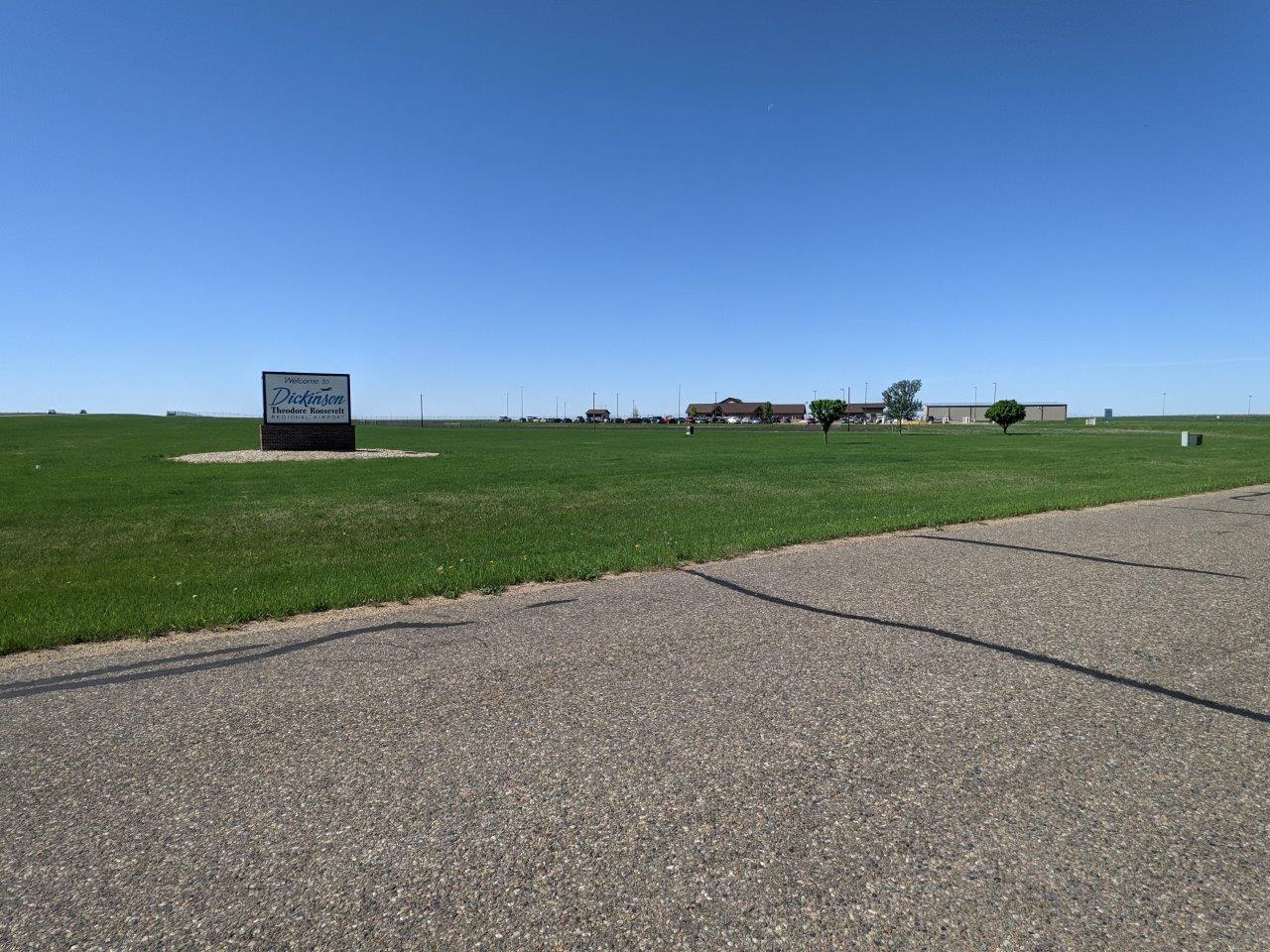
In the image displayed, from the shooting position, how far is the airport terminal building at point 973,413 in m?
167

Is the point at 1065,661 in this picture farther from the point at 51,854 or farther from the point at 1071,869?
the point at 51,854

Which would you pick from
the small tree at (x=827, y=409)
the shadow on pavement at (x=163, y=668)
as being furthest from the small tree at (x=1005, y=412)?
the shadow on pavement at (x=163, y=668)

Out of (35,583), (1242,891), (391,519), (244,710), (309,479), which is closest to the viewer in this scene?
(1242,891)

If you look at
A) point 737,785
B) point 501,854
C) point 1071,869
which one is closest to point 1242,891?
point 1071,869

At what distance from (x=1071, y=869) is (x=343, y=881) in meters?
2.93

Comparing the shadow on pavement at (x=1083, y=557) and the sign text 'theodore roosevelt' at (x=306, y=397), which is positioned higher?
the sign text 'theodore roosevelt' at (x=306, y=397)

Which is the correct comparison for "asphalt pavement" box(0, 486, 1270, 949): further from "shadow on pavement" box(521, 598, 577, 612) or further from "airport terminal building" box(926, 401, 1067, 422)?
"airport terminal building" box(926, 401, 1067, 422)

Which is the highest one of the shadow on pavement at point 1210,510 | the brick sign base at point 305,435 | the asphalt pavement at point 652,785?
the brick sign base at point 305,435

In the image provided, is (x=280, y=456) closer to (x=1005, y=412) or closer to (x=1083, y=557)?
(x=1083, y=557)

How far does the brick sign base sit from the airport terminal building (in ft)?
509

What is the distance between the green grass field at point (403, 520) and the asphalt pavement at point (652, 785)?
181 centimetres

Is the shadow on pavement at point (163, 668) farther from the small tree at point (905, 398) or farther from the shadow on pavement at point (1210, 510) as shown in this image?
the small tree at point (905, 398)

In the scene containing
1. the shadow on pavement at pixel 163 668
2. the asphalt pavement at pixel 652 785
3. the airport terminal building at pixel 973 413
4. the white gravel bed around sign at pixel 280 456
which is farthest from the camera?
the airport terminal building at pixel 973 413

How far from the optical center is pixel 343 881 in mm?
2861
